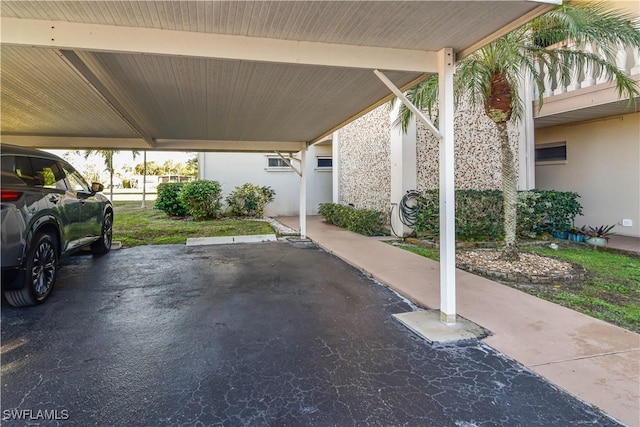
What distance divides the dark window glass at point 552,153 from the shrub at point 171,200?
13.1m

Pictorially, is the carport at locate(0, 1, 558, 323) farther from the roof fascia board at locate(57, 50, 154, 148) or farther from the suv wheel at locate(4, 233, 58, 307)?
the suv wheel at locate(4, 233, 58, 307)

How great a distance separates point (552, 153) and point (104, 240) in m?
12.6

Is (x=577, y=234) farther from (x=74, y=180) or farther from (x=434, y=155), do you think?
(x=74, y=180)

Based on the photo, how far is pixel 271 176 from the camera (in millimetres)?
15375

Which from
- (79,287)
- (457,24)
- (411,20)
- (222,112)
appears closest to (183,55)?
(411,20)

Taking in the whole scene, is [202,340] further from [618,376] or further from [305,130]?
[305,130]

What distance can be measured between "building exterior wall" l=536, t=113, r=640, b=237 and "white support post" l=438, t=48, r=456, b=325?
25.6 ft

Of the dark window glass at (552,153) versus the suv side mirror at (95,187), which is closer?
the suv side mirror at (95,187)

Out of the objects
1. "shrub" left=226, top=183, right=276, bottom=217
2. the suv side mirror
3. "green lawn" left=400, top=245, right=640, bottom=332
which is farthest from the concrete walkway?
"shrub" left=226, top=183, right=276, bottom=217

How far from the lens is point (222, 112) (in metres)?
6.57

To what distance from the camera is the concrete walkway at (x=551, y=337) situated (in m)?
2.58

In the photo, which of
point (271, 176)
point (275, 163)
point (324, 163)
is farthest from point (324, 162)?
point (271, 176)

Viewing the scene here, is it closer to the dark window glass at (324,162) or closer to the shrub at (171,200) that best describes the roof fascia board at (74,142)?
the shrub at (171,200)

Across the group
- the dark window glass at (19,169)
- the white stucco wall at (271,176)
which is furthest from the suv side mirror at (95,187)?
the white stucco wall at (271,176)
